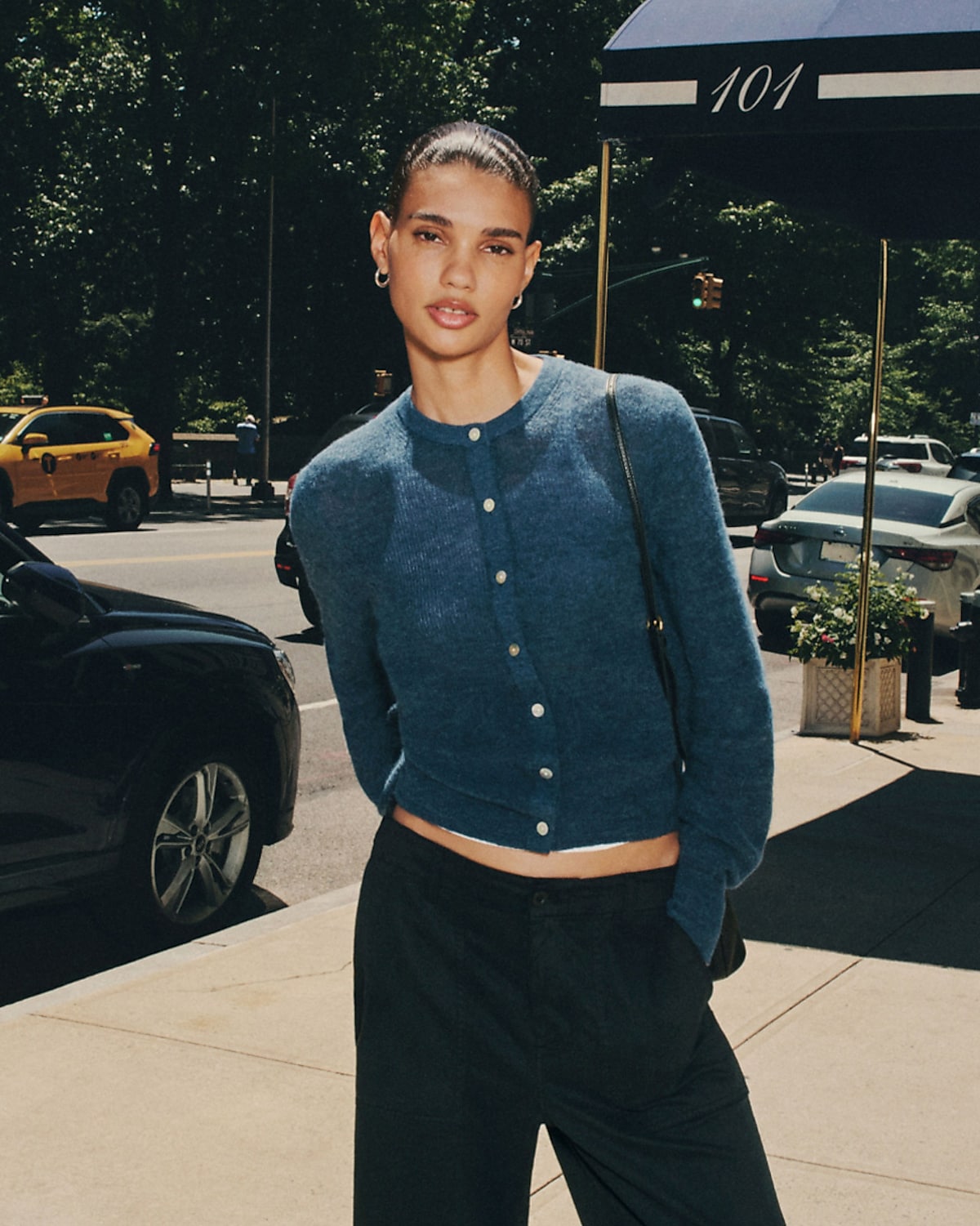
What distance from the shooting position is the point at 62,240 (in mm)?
35875

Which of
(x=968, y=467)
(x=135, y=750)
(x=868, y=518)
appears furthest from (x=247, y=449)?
(x=135, y=750)

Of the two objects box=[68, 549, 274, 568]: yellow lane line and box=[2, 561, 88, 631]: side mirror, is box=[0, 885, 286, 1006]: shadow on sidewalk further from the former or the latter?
box=[68, 549, 274, 568]: yellow lane line

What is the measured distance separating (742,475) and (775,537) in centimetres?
1581

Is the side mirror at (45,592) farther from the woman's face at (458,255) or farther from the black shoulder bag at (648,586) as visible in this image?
the black shoulder bag at (648,586)

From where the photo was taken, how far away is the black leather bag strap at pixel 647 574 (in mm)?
2168

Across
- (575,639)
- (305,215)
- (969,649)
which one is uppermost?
(305,215)

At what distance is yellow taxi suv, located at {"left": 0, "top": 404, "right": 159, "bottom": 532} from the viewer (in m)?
24.1

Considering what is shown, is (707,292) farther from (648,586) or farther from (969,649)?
(648,586)

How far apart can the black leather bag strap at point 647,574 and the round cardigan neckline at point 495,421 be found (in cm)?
10

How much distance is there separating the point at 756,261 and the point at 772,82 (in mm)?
40888

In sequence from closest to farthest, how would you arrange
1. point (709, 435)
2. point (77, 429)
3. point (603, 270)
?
point (603, 270)
point (77, 429)
point (709, 435)

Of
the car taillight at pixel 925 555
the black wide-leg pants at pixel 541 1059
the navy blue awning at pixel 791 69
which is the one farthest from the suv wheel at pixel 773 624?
the black wide-leg pants at pixel 541 1059

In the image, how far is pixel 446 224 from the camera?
2301 mm

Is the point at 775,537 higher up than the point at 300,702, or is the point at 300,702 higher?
the point at 775,537
